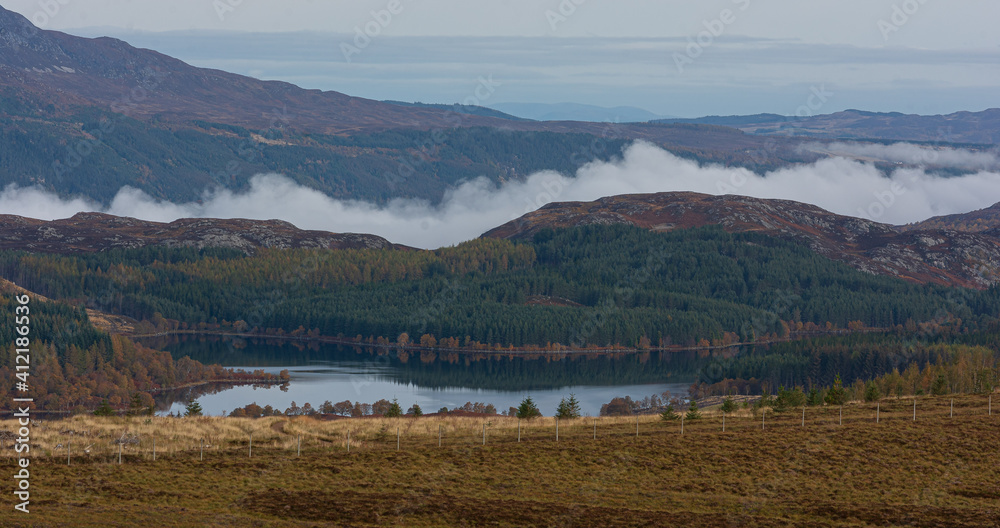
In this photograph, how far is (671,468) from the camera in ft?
238

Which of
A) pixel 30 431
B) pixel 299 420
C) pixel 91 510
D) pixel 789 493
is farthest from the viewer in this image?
pixel 299 420

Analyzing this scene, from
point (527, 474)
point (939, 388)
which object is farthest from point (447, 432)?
point (939, 388)

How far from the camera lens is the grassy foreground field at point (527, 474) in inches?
2363

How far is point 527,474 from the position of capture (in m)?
70.6

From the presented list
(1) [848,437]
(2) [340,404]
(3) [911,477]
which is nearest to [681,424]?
(1) [848,437]

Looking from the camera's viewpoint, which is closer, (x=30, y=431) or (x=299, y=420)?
(x=30, y=431)

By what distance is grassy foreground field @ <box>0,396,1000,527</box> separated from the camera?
60031mm

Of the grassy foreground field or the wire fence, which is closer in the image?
the grassy foreground field

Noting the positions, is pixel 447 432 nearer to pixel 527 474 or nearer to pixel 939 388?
pixel 527 474

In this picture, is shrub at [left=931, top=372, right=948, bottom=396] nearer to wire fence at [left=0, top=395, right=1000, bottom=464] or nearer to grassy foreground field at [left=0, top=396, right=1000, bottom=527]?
wire fence at [left=0, top=395, right=1000, bottom=464]

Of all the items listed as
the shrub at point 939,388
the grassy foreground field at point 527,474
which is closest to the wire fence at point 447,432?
the grassy foreground field at point 527,474

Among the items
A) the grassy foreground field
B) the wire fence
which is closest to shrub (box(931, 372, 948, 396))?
the wire fence

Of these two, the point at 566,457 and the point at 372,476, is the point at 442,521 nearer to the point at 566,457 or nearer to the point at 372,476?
the point at 372,476

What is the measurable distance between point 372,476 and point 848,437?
1313 inches
